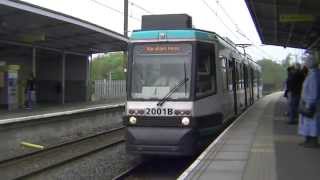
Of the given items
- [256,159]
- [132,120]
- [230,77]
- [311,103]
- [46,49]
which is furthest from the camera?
[46,49]

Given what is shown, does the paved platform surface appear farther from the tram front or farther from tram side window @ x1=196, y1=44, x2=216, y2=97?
tram side window @ x1=196, y1=44, x2=216, y2=97

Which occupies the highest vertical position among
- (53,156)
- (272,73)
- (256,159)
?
(272,73)

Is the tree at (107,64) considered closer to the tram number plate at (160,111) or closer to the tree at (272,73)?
the tree at (272,73)

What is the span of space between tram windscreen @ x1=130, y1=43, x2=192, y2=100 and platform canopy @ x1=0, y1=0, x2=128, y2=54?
304 inches

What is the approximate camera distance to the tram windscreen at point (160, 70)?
1321 cm

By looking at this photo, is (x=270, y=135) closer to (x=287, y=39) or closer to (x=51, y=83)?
(x=51, y=83)

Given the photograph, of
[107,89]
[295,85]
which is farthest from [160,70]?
[107,89]

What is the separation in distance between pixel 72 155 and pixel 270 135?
5202 millimetres

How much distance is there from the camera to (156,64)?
1345cm

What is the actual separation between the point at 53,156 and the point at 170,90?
4.73 m

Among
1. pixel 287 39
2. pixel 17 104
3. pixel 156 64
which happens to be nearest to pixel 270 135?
pixel 156 64

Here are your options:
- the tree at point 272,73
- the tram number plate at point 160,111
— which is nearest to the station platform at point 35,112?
the tram number plate at point 160,111

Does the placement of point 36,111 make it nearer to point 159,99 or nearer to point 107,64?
point 159,99

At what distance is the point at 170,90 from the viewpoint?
43.2 feet
